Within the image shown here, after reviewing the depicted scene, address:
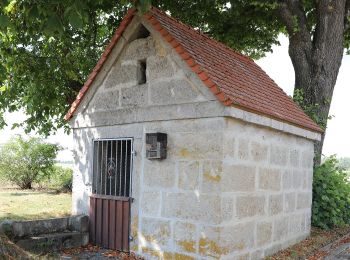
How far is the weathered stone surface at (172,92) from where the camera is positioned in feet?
22.3

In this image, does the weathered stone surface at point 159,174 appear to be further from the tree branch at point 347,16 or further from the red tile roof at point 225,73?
the tree branch at point 347,16

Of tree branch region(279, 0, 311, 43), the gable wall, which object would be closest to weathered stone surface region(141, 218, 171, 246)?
the gable wall

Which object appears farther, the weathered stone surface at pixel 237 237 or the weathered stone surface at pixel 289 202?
the weathered stone surface at pixel 289 202

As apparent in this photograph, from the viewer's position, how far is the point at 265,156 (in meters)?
7.52

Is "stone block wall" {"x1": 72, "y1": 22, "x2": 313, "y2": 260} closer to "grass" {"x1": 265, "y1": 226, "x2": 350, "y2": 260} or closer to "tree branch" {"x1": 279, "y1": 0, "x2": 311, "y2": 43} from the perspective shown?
"grass" {"x1": 265, "y1": 226, "x2": 350, "y2": 260}

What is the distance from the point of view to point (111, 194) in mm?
8180

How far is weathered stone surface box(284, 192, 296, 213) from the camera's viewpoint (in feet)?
27.7

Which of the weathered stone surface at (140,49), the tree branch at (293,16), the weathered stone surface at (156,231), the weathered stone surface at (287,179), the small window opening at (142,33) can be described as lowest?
the weathered stone surface at (156,231)

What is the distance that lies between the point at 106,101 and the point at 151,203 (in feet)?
7.87

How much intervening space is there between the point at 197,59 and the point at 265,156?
2231 mm

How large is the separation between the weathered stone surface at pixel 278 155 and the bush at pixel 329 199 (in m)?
3.04

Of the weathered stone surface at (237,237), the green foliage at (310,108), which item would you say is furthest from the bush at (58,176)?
the weathered stone surface at (237,237)

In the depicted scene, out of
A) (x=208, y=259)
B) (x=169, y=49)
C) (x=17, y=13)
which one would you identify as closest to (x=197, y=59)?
(x=169, y=49)

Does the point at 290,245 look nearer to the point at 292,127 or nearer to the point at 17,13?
the point at 292,127
